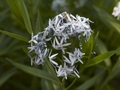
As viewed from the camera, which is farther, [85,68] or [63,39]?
[85,68]

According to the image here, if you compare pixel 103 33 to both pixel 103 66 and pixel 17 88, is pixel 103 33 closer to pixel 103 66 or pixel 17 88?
pixel 103 66

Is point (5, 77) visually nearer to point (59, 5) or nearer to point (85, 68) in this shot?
point (85, 68)

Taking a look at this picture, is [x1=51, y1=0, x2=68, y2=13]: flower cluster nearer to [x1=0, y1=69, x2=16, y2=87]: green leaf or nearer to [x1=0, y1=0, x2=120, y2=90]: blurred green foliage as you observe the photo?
[x1=0, y1=0, x2=120, y2=90]: blurred green foliage

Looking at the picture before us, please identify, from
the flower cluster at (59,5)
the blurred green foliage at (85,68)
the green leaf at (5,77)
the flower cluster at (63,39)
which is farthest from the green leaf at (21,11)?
the flower cluster at (59,5)

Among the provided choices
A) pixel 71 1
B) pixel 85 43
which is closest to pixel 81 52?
pixel 85 43

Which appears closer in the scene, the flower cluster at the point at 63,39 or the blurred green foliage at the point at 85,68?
the flower cluster at the point at 63,39

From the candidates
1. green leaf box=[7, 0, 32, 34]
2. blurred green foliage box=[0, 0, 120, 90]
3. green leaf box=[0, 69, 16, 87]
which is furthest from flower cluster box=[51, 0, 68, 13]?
green leaf box=[7, 0, 32, 34]

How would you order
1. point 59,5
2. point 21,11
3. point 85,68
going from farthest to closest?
point 59,5
point 85,68
point 21,11

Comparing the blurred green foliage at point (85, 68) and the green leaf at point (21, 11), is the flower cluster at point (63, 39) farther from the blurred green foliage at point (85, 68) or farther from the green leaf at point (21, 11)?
the blurred green foliage at point (85, 68)

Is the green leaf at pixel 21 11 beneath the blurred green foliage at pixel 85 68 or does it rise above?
above

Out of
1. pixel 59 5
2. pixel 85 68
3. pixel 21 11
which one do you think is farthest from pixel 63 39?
pixel 59 5

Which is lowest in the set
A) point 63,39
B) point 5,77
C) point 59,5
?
point 5,77
